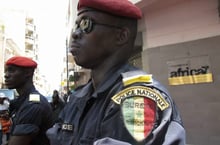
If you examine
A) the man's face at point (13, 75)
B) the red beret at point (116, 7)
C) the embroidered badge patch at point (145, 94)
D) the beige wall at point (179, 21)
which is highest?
the beige wall at point (179, 21)

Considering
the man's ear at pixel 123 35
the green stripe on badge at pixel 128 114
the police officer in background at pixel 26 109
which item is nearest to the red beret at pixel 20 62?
the police officer in background at pixel 26 109

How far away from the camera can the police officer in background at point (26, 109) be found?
2.55 m

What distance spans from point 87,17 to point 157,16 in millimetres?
5194

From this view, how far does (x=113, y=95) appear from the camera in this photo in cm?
123

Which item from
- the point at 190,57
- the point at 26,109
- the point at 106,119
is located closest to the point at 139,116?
the point at 106,119

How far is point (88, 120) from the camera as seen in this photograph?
1320mm

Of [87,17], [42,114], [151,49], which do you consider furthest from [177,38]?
[87,17]

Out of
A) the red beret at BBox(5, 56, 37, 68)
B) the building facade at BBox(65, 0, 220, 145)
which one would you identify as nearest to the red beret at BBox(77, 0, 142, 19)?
the red beret at BBox(5, 56, 37, 68)

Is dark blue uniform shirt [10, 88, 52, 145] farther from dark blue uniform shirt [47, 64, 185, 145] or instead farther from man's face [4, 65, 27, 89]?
dark blue uniform shirt [47, 64, 185, 145]

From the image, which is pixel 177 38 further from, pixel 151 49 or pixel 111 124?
pixel 111 124

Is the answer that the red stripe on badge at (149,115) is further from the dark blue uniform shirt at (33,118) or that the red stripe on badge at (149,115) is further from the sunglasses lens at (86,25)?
the dark blue uniform shirt at (33,118)

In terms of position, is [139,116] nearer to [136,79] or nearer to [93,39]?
[136,79]

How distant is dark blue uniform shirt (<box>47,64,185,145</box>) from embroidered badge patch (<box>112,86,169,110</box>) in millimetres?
18

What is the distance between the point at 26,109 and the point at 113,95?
1608 mm
